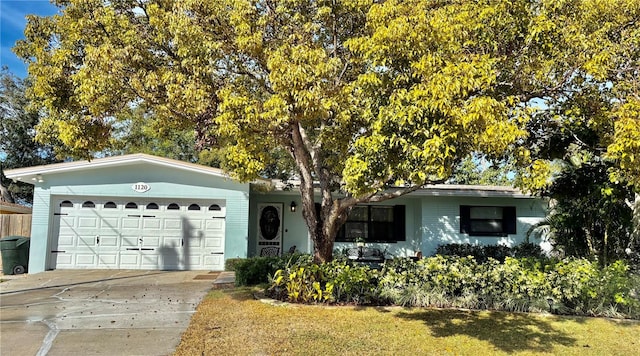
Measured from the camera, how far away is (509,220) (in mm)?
15898

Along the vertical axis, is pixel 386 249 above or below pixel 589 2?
below

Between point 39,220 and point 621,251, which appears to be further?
point 39,220

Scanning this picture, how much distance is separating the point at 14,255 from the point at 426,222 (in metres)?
13.4

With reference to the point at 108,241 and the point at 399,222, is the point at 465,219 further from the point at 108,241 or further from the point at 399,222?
the point at 108,241

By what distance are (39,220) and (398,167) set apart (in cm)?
1282

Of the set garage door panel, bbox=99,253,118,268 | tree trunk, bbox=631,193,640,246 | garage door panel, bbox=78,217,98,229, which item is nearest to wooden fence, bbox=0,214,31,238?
garage door panel, bbox=78,217,98,229

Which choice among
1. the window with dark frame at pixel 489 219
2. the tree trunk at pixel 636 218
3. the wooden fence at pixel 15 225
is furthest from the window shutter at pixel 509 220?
the wooden fence at pixel 15 225

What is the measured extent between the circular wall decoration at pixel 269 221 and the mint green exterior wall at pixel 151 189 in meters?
1.74

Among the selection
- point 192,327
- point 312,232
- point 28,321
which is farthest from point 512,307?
point 28,321

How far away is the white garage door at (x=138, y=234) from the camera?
46.2 feet

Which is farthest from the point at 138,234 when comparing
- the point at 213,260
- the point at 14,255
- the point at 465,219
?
the point at 465,219

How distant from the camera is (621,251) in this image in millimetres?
10578

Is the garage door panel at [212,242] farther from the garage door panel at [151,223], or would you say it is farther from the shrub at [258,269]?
the shrub at [258,269]

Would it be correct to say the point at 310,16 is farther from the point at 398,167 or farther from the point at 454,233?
the point at 454,233
